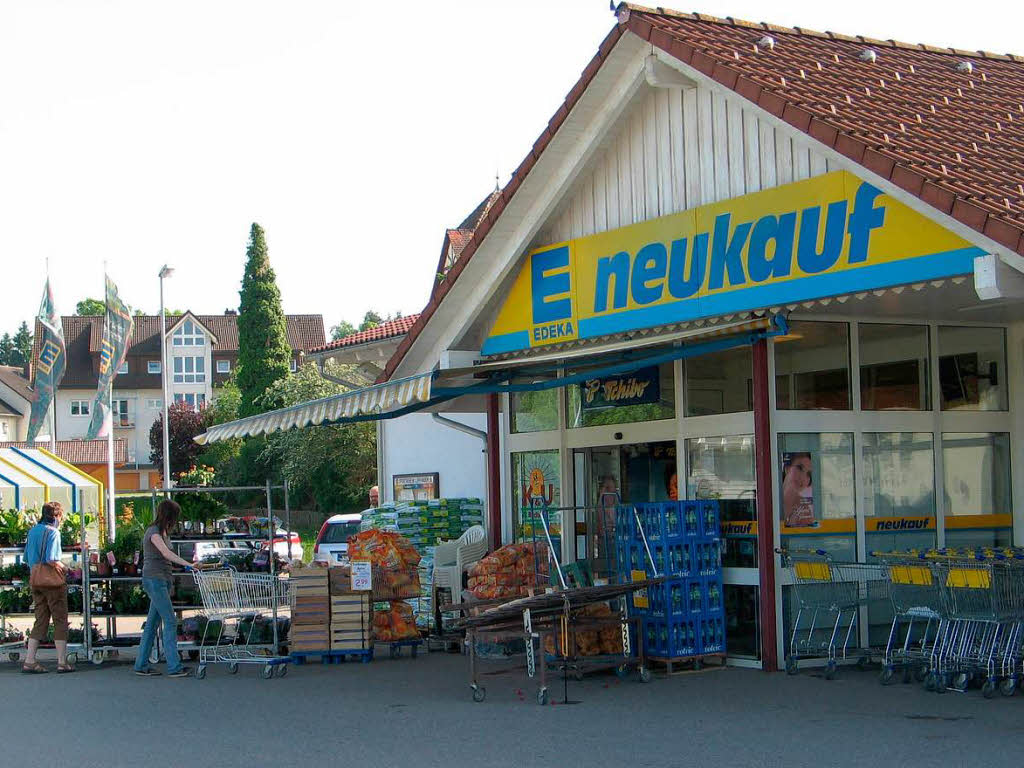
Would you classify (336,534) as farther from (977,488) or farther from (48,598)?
(977,488)

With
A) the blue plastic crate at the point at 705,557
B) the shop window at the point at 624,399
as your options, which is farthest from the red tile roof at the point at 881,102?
the blue plastic crate at the point at 705,557

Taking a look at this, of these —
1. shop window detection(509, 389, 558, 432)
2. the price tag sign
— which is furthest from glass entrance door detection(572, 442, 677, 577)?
the price tag sign

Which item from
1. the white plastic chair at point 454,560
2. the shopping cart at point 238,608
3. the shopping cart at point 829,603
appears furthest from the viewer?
the white plastic chair at point 454,560

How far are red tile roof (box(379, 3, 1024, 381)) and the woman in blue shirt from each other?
14.8 ft

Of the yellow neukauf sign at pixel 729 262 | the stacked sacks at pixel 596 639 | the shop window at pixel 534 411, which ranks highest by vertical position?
the yellow neukauf sign at pixel 729 262

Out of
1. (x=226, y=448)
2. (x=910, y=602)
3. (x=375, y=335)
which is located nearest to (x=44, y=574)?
(x=910, y=602)

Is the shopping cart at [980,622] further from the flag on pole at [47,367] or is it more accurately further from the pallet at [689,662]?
the flag on pole at [47,367]

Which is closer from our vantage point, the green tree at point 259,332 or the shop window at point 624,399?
the shop window at point 624,399

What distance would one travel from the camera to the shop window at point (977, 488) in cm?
1272

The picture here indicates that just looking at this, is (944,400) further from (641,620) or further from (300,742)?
(300,742)

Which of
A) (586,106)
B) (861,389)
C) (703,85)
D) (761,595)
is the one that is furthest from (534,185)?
(761,595)

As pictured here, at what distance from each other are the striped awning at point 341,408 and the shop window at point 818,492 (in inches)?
143

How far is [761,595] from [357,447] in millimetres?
37742

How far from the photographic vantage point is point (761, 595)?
469 inches
